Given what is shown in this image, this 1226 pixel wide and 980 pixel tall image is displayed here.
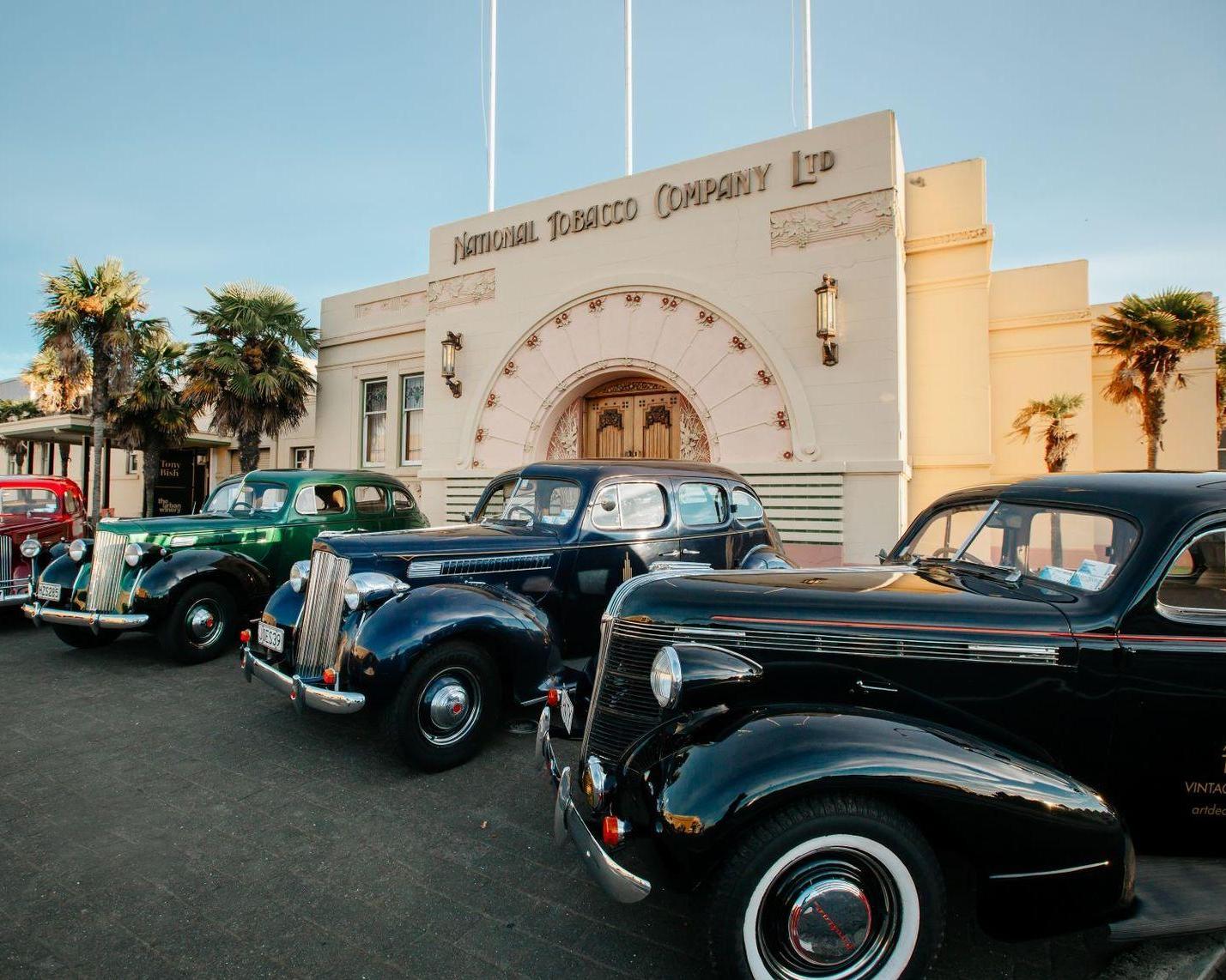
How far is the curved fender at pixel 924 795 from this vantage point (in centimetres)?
190

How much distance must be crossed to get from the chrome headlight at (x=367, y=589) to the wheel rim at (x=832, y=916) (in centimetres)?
288

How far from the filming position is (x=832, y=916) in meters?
1.92

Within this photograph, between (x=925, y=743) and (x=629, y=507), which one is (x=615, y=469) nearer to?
(x=629, y=507)

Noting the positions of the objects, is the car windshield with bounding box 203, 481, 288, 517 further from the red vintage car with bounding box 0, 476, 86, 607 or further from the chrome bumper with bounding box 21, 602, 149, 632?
the red vintage car with bounding box 0, 476, 86, 607

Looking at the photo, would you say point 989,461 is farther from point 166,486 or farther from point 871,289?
point 166,486

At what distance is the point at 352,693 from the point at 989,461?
873 cm

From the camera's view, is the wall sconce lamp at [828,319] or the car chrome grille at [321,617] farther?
the wall sconce lamp at [828,319]

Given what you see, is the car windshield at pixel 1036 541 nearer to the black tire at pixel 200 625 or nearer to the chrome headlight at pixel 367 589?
the chrome headlight at pixel 367 589

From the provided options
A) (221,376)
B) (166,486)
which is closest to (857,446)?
(221,376)

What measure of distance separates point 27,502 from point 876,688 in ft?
33.4

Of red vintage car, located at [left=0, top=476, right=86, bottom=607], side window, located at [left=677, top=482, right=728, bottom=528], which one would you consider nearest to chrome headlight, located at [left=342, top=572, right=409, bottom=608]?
side window, located at [left=677, top=482, right=728, bottom=528]

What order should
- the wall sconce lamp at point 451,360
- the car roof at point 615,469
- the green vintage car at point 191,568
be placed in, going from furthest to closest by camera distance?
the wall sconce lamp at point 451,360, the green vintage car at point 191,568, the car roof at point 615,469

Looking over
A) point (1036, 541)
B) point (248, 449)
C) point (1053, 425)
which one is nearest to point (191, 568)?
point (1036, 541)

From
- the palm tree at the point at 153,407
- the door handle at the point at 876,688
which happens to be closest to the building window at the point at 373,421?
the palm tree at the point at 153,407
